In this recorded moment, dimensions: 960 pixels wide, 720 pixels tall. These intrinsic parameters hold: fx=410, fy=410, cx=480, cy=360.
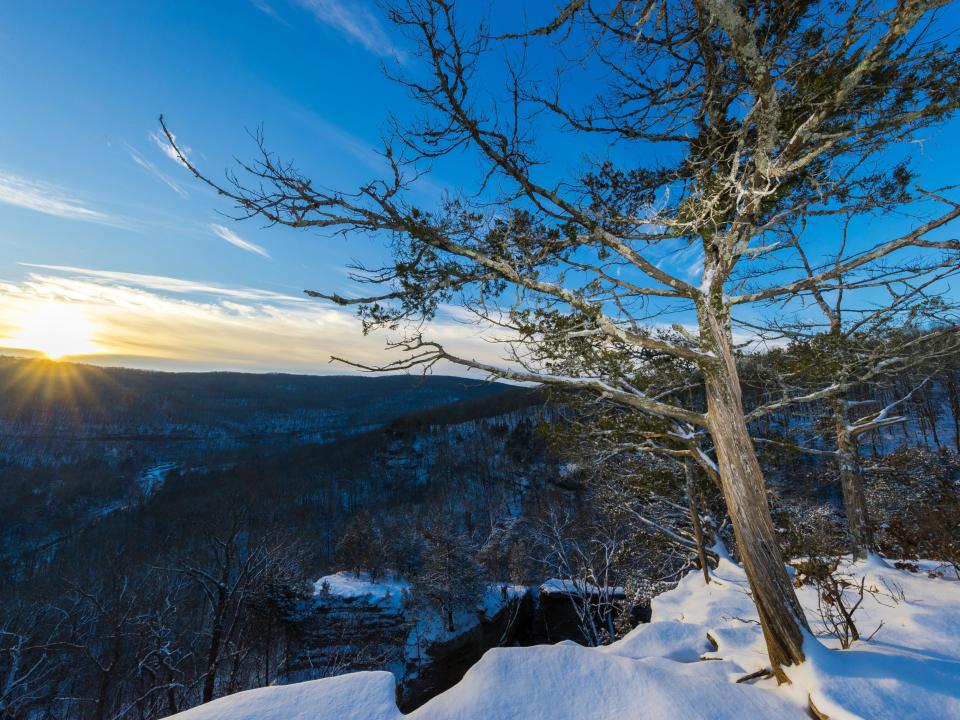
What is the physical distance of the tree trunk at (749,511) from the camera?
10.3 ft

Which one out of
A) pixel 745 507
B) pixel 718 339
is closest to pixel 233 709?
pixel 745 507

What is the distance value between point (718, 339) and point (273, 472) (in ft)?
356

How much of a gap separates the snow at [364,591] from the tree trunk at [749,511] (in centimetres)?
3316

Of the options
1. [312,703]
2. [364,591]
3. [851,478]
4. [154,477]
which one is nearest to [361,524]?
[364,591]

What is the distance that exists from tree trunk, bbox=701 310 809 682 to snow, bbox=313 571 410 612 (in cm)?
3316

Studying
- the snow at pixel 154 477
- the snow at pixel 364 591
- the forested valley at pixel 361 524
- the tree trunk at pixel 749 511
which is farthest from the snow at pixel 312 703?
the snow at pixel 154 477

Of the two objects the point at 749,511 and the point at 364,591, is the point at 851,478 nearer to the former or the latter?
the point at 749,511

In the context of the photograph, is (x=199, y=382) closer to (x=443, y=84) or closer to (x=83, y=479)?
(x=83, y=479)

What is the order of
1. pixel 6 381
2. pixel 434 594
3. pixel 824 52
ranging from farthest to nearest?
1. pixel 6 381
2. pixel 434 594
3. pixel 824 52

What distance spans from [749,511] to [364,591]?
34319mm

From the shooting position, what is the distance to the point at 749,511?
137 inches

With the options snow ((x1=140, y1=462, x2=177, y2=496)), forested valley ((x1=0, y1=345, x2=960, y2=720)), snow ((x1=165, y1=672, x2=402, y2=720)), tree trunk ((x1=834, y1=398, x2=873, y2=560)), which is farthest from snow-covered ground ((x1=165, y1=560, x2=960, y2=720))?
snow ((x1=140, y1=462, x2=177, y2=496))

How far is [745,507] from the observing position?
3498 millimetres

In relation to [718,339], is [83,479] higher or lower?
lower
